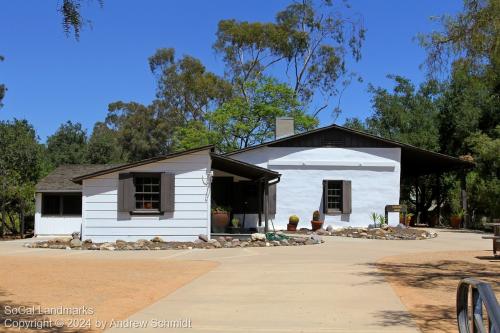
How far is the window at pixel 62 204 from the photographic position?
2719cm

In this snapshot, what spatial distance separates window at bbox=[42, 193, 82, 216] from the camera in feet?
89.2

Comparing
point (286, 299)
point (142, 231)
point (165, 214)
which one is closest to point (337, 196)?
point (165, 214)

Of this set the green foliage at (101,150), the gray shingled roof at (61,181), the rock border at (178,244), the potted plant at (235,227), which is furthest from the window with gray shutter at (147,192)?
the green foliage at (101,150)

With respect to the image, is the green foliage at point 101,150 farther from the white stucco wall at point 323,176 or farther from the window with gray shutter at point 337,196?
the window with gray shutter at point 337,196

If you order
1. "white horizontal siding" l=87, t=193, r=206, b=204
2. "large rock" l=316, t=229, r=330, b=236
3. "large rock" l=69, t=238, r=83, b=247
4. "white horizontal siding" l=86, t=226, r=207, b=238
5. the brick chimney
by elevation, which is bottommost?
"large rock" l=69, t=238, r=83, b=247

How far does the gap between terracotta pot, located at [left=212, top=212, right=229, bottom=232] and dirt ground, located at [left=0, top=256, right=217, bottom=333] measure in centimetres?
668

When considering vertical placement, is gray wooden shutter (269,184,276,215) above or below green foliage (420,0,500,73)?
below

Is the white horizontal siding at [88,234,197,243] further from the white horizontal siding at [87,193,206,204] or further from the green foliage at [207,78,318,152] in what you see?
the green foliage at [207,78,318,152]

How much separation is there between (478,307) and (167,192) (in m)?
15.0

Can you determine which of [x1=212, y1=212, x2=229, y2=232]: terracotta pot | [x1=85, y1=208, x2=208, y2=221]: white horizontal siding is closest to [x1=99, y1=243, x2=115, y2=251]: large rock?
[x1=85, y1=208, x2=208, y2=221]: white horizontal siding

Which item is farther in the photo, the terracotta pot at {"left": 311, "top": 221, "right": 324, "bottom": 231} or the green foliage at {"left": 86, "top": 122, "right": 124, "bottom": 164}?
the green foliage at {"left": 86, "top": 122, "right": 124, "bottom": 164}

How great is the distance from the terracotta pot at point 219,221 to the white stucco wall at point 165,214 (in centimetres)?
190

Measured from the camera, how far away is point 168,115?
158ft

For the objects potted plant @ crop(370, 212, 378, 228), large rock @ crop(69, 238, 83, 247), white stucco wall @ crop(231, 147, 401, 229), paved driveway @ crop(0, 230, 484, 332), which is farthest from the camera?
white stucco wall @ crop(231, 147, 401, 229)
